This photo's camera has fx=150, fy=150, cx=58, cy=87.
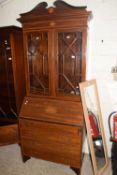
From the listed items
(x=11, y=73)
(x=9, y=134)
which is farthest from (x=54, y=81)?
(x=9, y=134)

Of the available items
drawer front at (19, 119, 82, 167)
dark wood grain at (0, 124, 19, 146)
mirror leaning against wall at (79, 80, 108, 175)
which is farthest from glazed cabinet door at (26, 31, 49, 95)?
dark wood grain at (0, 124, 19, 146)

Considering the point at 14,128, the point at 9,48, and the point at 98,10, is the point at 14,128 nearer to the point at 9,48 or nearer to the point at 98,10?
the point at 9,48

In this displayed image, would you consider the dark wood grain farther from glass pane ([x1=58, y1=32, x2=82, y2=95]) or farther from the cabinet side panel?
glass pane ([x1=58, y1=32, x2=82, y2=95])

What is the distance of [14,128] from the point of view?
2490 millimetres

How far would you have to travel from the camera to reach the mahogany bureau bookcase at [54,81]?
1.84m

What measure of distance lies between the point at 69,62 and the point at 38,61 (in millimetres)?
455

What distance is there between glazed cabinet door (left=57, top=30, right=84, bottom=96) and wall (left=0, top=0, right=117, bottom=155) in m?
0.27

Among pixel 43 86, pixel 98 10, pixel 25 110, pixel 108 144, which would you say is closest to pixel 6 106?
pixel 25 110

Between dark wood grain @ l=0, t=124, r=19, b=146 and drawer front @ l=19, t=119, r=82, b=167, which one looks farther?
dark wood grain @ l=0, t=124, r=19, b=146

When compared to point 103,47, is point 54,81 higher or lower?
lower

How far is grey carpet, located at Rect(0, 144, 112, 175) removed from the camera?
206 cm

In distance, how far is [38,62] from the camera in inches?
84.5

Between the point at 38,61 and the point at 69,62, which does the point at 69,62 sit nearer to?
the point at 69,62

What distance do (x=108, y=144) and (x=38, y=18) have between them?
6.82ft
